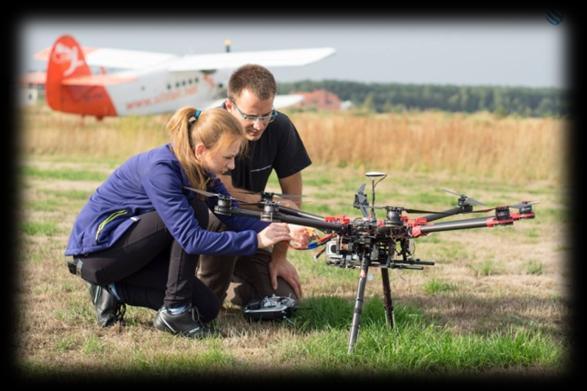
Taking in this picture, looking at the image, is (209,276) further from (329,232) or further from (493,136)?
(493,136)

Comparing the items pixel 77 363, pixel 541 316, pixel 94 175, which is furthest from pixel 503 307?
pixel 94 175

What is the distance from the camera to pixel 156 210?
16.4ft

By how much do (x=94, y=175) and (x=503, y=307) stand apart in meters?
11.6

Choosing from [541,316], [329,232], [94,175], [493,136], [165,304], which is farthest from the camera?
[493,136]

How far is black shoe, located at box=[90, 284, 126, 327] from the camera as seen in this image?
5.39 meters

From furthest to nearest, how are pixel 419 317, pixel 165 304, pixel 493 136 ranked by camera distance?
pixel 493 136 < pixel 419 317 < pixel 165 304

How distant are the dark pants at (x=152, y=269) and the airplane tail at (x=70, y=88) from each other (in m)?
30.2

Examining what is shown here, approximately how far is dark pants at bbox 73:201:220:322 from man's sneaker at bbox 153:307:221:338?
0.07 meters

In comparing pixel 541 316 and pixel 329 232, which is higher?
pixel 329 232

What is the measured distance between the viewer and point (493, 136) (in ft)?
58.4

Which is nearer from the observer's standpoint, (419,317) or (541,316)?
(419,317)

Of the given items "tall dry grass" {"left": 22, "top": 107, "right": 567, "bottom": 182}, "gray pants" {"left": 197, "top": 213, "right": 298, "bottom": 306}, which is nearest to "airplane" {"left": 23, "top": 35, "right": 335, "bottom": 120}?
"tall dry grass" {"left": 22, "top": 107, "right": 567, "bottom": 182}

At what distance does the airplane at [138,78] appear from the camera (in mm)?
34500

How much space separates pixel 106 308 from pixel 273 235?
4.50 feet
